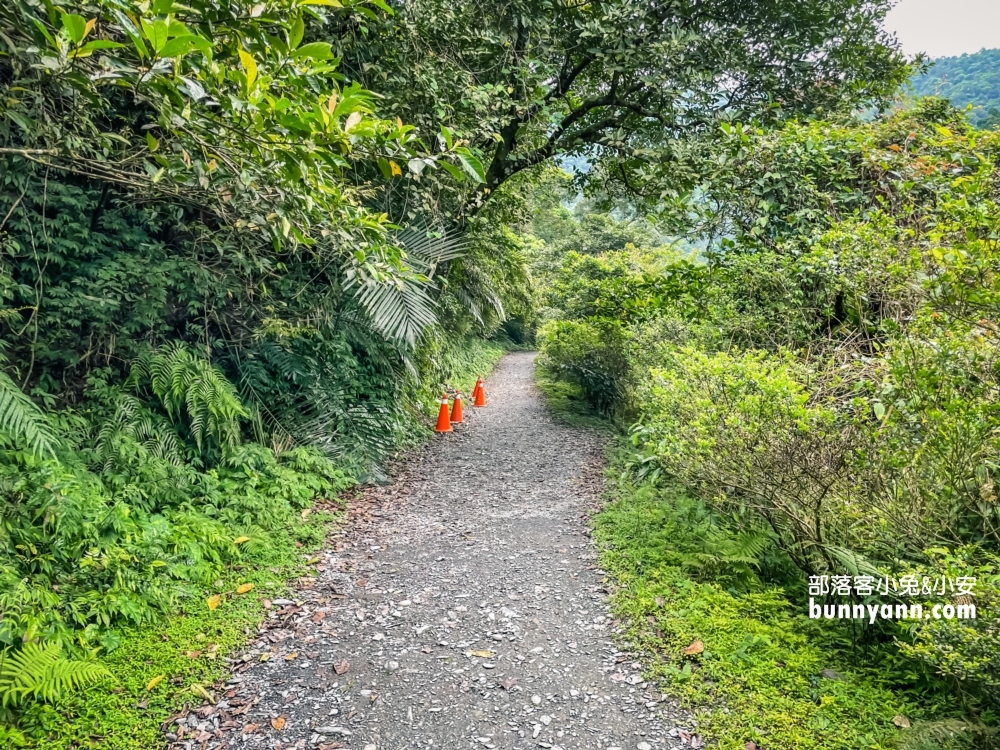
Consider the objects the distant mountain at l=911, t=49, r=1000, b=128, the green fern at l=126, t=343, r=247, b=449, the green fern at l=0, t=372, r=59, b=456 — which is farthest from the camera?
the distant mountain at l=911, t=49, r=1000, b=128

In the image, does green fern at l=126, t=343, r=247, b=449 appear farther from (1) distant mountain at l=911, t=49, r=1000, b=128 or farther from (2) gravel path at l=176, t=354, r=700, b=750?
(1) distant mountain at l=911, t=49, r=1000, b=128

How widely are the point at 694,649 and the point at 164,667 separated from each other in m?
2.97

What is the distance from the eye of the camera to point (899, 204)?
4.70m

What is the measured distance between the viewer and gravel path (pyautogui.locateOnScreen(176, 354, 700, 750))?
264cm

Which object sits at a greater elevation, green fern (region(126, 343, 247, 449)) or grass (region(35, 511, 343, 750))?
green fern (region(126, 343, 247, 449))

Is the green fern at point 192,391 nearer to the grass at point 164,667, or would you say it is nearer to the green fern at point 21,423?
the green fern at point 21,423

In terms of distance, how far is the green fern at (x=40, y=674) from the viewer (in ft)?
7.99

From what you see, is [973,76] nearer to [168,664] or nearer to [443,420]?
[443,420]

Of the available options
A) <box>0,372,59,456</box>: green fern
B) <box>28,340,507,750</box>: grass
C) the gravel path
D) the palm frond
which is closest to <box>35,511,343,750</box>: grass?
<box>28,340,507,750</box>: grass

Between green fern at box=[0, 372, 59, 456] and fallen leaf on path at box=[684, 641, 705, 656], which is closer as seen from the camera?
fallen leaf on path at box=[684, 641, 705, 656]

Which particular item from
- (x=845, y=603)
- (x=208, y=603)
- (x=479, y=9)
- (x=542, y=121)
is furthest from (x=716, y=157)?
(x=208, y=603)

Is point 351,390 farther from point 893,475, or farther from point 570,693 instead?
point 893,475

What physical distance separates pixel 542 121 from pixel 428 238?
267 centimetres

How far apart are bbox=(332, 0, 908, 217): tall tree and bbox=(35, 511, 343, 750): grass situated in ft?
15.1
